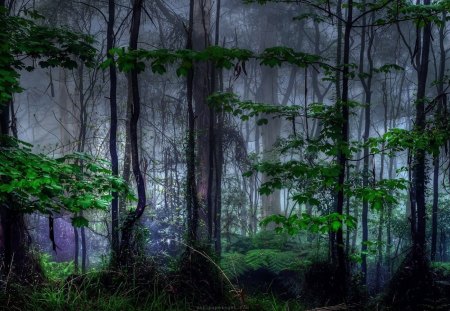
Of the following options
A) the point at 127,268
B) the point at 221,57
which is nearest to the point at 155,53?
the point at 221,57

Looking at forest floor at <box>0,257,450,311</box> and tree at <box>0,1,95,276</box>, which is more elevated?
tree at <box>0,1,95,276</box>

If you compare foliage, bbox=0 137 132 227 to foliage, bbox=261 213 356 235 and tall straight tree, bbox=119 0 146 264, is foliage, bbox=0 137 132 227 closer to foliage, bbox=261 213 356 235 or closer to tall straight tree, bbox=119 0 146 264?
tall straight tree, bbox=119 0 146 264

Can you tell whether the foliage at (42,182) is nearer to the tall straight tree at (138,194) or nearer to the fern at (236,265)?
the tall straight tree at (138,194)

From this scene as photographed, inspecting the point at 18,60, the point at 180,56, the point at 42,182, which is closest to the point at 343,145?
the point at 180,56

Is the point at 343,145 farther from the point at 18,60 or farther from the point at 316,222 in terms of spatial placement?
the point at 18,60

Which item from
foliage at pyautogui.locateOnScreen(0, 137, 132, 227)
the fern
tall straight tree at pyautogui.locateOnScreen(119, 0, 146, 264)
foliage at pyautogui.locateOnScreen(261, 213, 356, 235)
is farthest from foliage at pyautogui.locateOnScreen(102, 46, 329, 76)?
the fern

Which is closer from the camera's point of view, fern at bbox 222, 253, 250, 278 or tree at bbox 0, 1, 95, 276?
tree at bbox 0, 1, 95, 276

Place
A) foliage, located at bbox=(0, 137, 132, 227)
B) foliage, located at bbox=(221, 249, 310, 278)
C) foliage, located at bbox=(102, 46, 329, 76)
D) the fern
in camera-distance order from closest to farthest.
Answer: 1. foliage, located at bbox=(0, 137, 132, 227)
2. foliage, located at bbox=(102, 46, 329, 76)
3. the fern
4. foliage, located at bbox=(221, 249, 310, 278)

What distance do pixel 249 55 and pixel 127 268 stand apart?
12.4 ft

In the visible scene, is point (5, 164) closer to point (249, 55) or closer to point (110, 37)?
point (249, 55)

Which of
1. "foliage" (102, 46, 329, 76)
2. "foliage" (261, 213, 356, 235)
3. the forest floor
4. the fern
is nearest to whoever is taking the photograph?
"foliage" (261, 213, 356, 235)

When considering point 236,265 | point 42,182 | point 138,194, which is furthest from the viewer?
point 236,265

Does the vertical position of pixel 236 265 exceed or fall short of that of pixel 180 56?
it falls short

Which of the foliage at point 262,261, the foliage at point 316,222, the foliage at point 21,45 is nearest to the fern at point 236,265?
the foliage at point 262,261
